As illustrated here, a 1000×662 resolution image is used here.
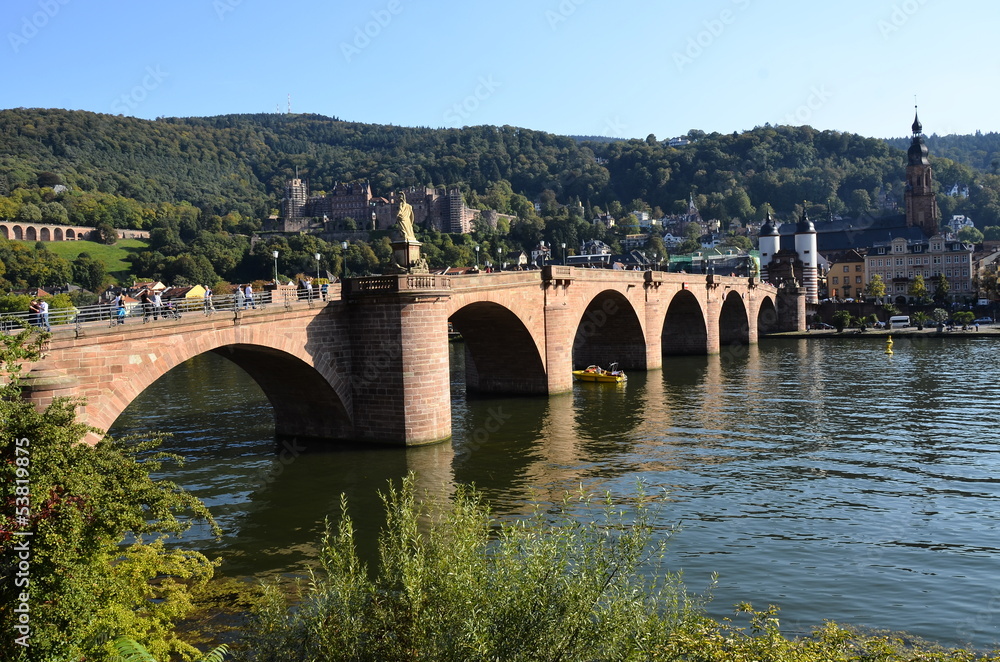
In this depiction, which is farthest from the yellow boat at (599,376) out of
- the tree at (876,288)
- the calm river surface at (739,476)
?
the tree at (876,288)

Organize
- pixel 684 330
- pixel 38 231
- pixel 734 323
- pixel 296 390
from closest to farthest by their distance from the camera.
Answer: pixel 296 390 < pixel 684 330 < pixel 734 323 < pixel 38 231

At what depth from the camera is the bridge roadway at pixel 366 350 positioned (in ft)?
69.8

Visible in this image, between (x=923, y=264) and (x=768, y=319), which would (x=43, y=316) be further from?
(x=923, y=264)

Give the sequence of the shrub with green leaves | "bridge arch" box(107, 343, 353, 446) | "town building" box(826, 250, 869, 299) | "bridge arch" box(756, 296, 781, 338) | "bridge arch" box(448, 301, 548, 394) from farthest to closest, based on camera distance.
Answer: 1. "town building" box(826, 250, 869, 299)
2. "bridge arch" box(756, 296, 781, 338)
3. "bridge arch" box(448, 301, 548, 394)
4. "bridge arch" box(107, 343, 353, 446)
5. the shrub with green leaves

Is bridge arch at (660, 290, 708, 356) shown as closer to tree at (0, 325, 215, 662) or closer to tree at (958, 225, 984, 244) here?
tree at (0, 325, 215, 662)

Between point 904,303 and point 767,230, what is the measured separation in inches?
997

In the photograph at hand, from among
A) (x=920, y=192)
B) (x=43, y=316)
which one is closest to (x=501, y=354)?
(x=43, y=316)

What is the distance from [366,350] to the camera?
29.3 metres

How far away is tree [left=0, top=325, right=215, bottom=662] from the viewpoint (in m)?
8.74

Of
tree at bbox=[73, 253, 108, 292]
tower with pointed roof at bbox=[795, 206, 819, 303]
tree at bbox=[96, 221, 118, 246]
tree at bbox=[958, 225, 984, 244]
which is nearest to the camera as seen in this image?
tower with pointed roof at bbox=[795, 206, 819, 303]

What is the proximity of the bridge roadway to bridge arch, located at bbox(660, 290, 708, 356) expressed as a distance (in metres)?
16.0

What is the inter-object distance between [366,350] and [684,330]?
44.1 m

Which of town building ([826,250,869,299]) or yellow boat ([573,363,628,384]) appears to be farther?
town building ([826,250,869,299])

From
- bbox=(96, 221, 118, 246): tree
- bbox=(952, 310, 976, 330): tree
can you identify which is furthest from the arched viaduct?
bbox=(952, 310, 976, 330): tree
